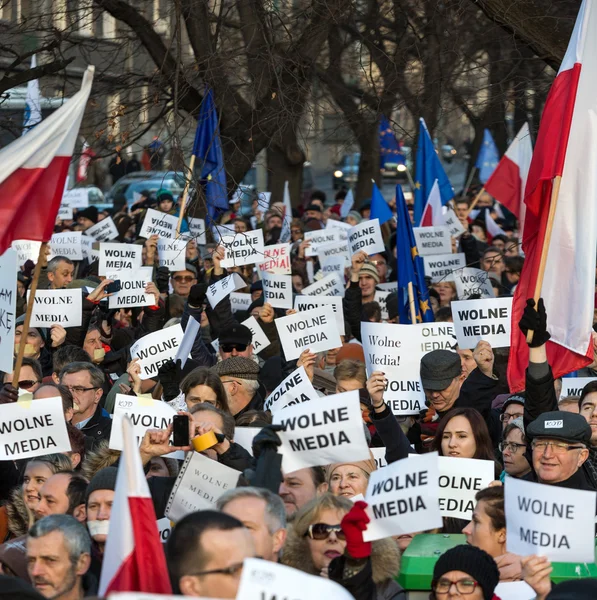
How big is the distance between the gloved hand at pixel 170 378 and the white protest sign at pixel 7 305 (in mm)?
936

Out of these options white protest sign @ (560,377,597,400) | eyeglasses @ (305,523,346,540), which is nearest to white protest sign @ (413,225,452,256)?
white protest sign @ (560,377,597,400)

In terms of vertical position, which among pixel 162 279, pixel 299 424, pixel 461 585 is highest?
pixel 162 279

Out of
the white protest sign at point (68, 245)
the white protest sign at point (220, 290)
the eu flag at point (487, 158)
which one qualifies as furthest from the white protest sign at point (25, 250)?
the eu flag at point (487, 158)

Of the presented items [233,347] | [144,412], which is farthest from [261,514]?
[233,347]

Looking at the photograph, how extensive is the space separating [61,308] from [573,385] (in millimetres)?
4235

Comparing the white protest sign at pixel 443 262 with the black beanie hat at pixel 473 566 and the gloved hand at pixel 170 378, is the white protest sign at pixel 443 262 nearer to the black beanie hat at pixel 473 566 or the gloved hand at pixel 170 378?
the gloved hand at pixel 170 378

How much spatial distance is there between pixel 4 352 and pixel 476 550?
4.00 m

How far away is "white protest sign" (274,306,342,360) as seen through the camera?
9641mm

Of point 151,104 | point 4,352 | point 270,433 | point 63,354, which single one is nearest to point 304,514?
point 270,433

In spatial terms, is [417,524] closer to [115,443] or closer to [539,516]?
[539,516]

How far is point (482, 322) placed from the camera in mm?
9391

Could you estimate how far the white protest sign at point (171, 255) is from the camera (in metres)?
12.5

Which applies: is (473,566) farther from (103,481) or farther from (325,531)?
(103,481)

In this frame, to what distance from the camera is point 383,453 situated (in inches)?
289
